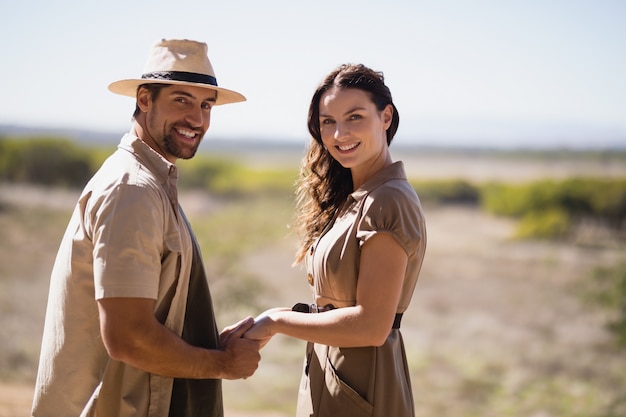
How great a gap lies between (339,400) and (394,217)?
1.71 feet

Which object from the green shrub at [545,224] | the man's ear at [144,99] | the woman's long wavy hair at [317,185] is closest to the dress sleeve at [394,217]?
the woman's long wavy hair at [317,185]

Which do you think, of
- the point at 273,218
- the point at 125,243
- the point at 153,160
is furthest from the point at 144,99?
the point at 273,218

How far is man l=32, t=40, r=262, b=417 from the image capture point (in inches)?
67.9

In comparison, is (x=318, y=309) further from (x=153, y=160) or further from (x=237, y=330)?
(x=153, y=160)

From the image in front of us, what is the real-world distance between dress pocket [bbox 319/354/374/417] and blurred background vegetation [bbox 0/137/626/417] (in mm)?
8751

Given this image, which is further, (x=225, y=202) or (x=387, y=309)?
(x=225, y=202)

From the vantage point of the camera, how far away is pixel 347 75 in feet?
6.63

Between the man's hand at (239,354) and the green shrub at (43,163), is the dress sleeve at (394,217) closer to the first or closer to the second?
the man's hand at (239,354)

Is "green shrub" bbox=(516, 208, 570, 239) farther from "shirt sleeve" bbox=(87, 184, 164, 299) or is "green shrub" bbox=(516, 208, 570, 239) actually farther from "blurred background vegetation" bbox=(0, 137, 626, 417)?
"shirt sleeve" bbox=(87, 184, 164, 299)

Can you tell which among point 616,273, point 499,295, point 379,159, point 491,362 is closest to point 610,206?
point 616,273

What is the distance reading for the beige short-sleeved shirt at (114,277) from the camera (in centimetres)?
172

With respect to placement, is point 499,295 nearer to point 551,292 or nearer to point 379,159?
point 551,292

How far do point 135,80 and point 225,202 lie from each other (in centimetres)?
2154

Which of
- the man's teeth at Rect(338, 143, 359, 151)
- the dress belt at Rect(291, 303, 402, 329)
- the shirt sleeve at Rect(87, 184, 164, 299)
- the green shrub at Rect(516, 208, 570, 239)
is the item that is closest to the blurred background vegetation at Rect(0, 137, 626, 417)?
the green shrub at Rect(516, 208, 570, 239)
